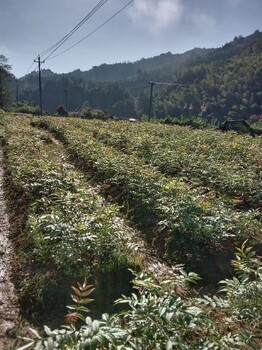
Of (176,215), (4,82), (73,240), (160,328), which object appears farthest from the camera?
(4,82)

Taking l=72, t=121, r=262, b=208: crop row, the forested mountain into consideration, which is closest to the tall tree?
the forested mountain

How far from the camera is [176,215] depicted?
5949 millimetres

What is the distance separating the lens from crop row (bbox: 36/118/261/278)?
5633mm

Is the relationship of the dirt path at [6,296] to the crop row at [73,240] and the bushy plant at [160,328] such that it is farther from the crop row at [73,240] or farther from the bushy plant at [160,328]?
the bushy plant at [160,328]

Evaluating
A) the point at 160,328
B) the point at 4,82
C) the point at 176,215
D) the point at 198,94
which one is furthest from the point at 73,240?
the point at 198,94

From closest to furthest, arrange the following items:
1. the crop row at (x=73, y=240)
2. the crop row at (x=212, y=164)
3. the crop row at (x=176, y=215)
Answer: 1. the crop row at (x=73, y=240)
2. the crop row at (x=176, y=215)
3. the crop row at (x=212, y=164)

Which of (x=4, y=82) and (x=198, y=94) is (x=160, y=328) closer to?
(x=4, y=82)

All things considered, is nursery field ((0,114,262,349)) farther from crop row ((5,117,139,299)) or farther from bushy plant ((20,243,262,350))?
Result: bushy plant ((20,243,262,350))

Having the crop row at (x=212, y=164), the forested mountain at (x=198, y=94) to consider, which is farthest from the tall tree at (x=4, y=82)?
the crop row at (x=212, y=164)

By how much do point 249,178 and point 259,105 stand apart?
115 m

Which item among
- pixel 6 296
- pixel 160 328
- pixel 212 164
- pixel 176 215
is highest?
pixel 212 164

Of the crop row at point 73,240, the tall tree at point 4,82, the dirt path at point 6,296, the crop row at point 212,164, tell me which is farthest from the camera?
the tall tree at point 4,82

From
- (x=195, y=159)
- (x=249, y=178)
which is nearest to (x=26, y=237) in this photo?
(x=249, y=178)

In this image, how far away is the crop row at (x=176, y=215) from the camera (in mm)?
5633
